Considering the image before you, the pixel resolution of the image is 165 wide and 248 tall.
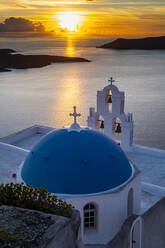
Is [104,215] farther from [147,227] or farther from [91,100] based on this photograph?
[91,100]

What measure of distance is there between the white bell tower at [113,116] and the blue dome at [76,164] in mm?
7184

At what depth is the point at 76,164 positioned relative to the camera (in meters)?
13.4

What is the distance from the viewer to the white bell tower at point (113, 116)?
21.3 metres

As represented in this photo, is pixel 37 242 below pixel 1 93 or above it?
above

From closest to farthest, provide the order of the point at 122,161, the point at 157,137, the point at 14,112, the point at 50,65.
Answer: the point at 122,161 → the point at 157,137 → the point at 14,112 → the point at 50,65

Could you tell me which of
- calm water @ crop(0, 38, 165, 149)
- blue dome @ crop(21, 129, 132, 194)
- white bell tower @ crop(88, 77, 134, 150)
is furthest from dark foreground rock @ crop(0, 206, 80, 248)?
calm water @ crop(0, 38, 165, 149)

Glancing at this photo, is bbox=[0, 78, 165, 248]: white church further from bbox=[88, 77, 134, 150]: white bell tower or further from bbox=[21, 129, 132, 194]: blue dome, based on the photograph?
bbox=[88, 77, 134, 150]: white bell tower

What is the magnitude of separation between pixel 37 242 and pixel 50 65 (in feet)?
382

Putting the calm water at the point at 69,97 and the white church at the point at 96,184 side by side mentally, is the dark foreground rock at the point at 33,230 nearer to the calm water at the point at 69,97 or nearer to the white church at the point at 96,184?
the white church at the point at 96,184

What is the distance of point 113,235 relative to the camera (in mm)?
13781

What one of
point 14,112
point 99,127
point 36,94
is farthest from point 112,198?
point 36,94

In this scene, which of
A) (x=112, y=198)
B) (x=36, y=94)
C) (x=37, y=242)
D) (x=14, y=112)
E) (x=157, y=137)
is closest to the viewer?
(x=37, y=242)

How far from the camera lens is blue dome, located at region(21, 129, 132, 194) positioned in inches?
519

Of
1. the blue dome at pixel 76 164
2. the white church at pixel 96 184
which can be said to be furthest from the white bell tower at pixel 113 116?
the blue dome at pixel 76 164
